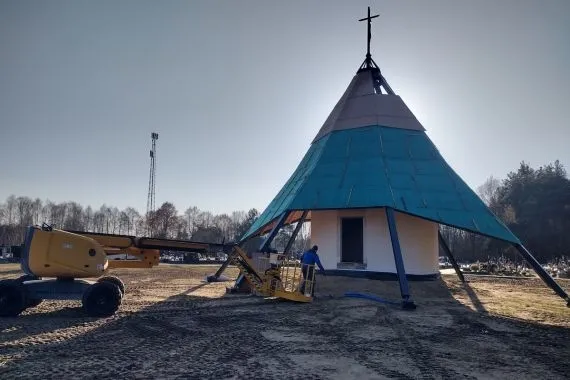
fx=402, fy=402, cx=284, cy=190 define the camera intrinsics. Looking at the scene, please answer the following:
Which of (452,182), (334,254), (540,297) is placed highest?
(452,182)

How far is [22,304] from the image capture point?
414 inches

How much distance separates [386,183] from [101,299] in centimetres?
1067

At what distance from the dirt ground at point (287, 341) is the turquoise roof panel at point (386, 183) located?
3400 millimetres

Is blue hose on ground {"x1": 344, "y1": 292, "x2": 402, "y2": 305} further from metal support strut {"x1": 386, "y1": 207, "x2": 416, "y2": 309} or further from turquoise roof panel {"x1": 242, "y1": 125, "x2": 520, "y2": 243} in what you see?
turquoise roof panel {"x1": 242, "y1": 125, "x2": 520, "y2": 243}

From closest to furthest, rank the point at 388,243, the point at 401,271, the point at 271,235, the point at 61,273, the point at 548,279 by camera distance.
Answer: the point at 61,273 < the point at 401,271 < the point at 548,279 < the point at 271,235 < the point at 388,243

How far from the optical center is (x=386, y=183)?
15742 millimetres

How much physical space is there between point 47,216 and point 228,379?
4587 inches

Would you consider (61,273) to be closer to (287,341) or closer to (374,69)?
(287,341)

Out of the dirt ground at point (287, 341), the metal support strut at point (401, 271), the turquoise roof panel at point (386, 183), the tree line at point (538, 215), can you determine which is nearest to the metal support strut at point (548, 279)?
the dirt ground at point (287, 341)

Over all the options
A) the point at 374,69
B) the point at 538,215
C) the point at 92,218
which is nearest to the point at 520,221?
the point at 538,215

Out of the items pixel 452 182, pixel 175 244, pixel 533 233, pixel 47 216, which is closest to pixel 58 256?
pixel 175 244

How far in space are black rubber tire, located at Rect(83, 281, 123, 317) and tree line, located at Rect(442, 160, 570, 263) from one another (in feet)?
159

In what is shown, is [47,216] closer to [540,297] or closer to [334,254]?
[334,254]

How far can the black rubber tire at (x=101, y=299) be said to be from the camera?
10.6 m
